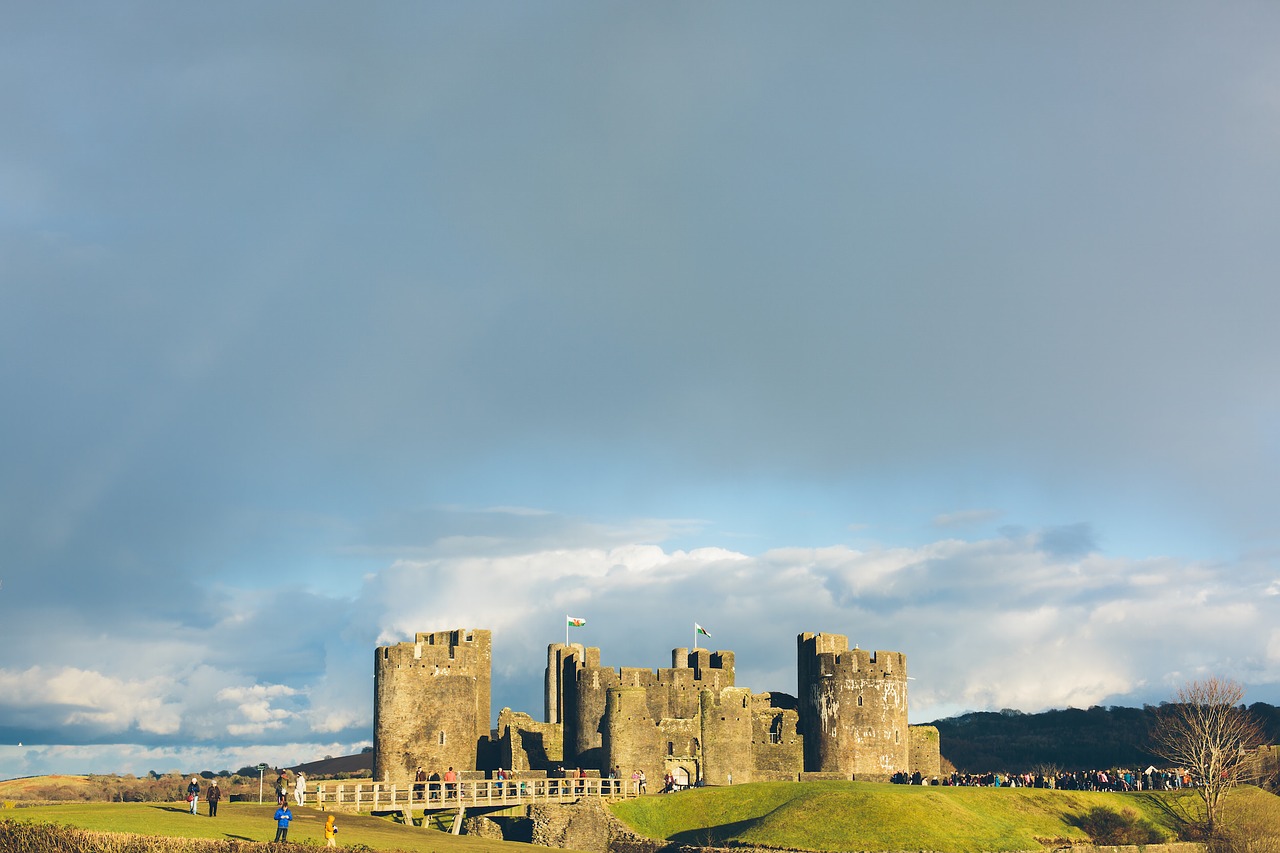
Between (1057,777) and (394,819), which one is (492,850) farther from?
(1057,777)

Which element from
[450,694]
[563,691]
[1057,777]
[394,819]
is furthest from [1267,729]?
[394,819]

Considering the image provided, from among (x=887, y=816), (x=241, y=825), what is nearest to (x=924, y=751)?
(x=887, y=816)

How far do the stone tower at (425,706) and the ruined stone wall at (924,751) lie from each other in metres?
28.5

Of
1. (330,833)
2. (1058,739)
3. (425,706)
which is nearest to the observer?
(330,833)

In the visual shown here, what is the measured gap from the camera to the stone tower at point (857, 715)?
85.7m

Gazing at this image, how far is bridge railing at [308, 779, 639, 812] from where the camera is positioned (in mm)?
66188

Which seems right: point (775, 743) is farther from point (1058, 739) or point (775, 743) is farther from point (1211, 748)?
point (1058, 739)

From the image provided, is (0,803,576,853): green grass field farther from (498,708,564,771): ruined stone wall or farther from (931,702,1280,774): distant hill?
(931,702,1280,774): distant hill

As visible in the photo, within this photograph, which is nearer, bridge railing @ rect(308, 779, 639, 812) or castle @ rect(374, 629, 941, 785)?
bridge railing @ rect(308, 779, 639, 812)

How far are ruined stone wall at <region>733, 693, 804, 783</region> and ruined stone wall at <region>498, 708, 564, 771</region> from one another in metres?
11.7

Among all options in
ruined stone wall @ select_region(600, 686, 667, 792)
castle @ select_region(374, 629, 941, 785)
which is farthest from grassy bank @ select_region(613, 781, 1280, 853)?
castle @ select_region(374, 629, 941, 785)

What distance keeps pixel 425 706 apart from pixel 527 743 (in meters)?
7.39

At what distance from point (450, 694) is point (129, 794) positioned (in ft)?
177

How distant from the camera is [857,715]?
283 feet
